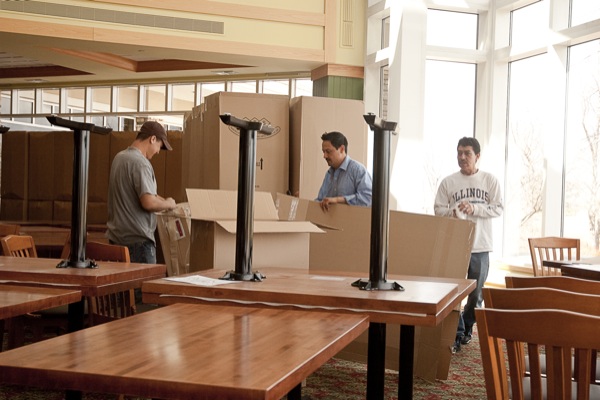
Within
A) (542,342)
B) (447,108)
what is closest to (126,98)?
(447,108)

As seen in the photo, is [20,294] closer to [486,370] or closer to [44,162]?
[486,370]

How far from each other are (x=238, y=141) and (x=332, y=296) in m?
4.24

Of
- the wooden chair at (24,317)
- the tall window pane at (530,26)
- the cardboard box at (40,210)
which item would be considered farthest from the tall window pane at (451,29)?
the cardboard box at (40,210)

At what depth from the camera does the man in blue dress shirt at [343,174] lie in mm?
4953

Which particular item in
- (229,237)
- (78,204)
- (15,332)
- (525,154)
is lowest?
(15,332)

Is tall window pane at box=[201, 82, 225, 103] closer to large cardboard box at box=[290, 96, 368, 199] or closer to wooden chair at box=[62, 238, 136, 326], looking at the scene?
large cardboard box at box=[290, 96, 368, 199]

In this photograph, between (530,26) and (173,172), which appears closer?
(530,26)

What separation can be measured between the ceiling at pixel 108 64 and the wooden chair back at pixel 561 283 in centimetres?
734

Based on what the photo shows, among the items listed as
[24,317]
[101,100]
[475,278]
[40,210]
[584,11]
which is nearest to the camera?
[24,317]

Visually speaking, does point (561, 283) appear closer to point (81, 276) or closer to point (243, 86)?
point (81, 276)

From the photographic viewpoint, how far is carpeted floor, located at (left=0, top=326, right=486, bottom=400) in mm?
3684

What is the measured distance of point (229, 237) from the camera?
2680 mm

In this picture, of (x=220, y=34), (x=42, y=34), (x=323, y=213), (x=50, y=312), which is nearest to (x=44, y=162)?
(x=42, y=34)

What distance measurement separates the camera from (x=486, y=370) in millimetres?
1755
